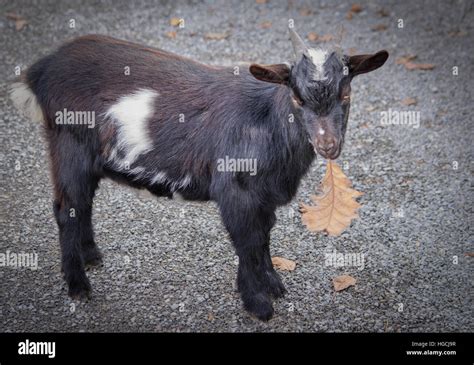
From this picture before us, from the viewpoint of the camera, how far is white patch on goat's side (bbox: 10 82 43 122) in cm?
459

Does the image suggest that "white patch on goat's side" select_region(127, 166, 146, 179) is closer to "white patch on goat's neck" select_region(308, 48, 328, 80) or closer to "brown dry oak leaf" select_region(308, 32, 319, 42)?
"white patch on goat's neck" select_region(308, 48, 328, 80)

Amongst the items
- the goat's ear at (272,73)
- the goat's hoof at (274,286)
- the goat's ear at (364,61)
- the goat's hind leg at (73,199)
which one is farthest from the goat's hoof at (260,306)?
the goat's ear at (364,61)

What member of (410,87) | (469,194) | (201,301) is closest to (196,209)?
(201,301)

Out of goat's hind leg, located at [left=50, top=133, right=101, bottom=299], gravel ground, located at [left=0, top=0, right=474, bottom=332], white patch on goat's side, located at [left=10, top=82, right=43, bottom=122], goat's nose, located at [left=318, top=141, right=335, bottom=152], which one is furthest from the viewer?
gravel ground, located at [left=0, top=0, right=474, bottom=332]

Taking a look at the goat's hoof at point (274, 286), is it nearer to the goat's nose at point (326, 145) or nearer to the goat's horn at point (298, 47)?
the goat's nose at point (326, 145)

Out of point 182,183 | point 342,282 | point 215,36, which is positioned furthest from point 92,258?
point 215,36

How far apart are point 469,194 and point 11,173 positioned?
13.5 ft

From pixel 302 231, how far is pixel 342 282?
0.69 m

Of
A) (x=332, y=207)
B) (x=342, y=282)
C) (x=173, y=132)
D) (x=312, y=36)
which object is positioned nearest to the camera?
(x=173, y=132)

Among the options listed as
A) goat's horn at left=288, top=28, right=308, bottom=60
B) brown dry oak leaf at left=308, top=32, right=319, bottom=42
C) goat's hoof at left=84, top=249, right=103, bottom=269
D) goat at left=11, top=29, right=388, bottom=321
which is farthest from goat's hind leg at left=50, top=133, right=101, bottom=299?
brown dry oak leaf at left=308, top=32, right=319, bottom=42

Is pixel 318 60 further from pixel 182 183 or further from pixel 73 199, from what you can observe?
pixel 73 199

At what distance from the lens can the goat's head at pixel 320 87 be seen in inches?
151

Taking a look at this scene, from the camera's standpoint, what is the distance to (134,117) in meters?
4.36

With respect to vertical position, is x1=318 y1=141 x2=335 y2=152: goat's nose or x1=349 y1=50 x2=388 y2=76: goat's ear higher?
x1=349 y1=50 x2=388 y2=76: goat's ear
